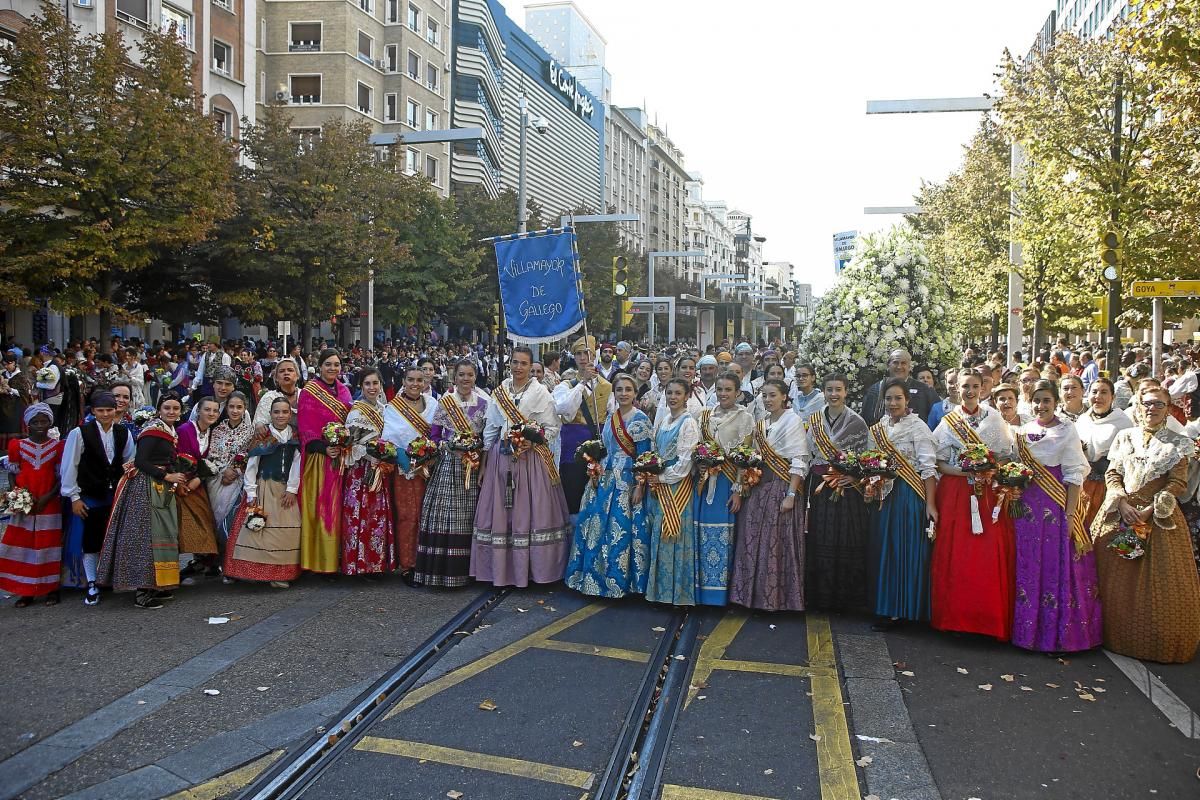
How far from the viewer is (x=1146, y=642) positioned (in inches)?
249

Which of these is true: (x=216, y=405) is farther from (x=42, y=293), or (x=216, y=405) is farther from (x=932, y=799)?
(x=42, y=293)

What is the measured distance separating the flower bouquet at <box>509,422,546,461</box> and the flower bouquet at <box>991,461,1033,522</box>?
11.5 ft

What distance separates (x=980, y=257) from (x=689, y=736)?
91.2ft

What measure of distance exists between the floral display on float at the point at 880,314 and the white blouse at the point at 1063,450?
8.95 ft

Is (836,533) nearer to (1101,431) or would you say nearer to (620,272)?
(1101,431)

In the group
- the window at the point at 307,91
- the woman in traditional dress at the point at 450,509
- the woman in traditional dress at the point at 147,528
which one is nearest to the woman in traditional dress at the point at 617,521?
the woman in traditional dress at the point at 450,509

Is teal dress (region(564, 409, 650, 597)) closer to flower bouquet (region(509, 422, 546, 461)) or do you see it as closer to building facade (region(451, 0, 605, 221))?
flower bouquet (region(509, 422, 546, 461))

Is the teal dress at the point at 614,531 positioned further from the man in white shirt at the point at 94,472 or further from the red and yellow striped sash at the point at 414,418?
the man in white shirt at the point at 94,472

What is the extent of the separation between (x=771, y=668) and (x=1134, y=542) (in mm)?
2554

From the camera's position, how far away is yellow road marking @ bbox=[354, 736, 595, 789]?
15.2ft

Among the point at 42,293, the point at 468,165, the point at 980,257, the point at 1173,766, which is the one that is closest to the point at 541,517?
the point at 1173,766

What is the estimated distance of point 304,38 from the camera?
45.3 m

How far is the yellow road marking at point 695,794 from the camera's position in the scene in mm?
4441

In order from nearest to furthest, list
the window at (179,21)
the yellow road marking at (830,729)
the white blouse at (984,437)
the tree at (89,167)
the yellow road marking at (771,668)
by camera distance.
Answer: the yellow road marking at (830,729)
the yellow road marking at (771,668)
the white blouse at (984,437)
the tree at (89,167)
the window at (179,21)
